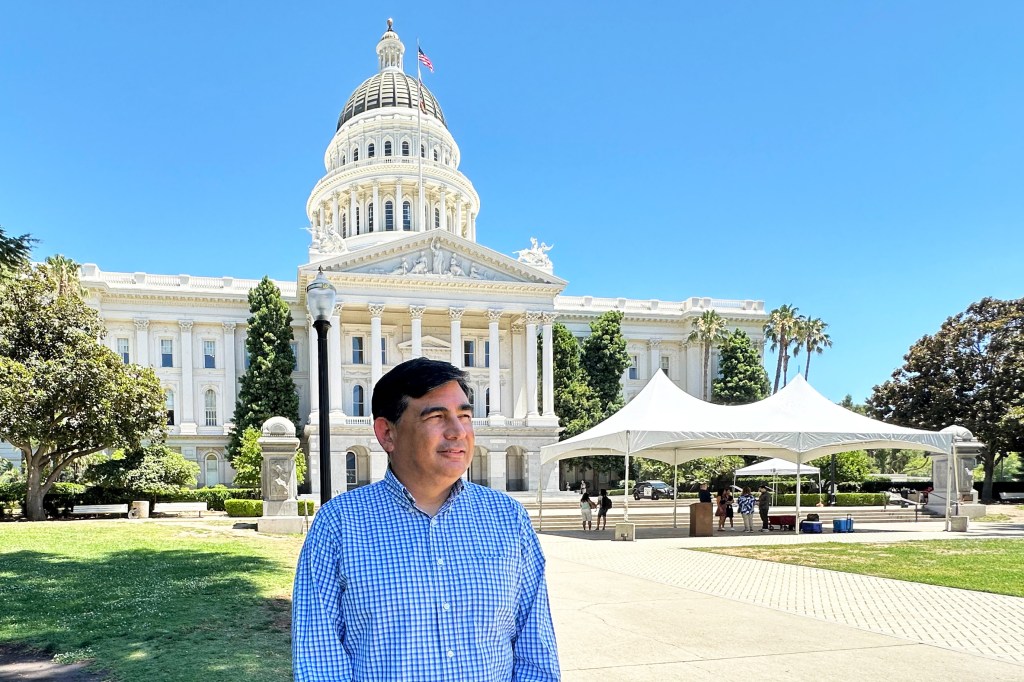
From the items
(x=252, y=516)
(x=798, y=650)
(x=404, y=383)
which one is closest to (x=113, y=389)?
(x=252, y=516)

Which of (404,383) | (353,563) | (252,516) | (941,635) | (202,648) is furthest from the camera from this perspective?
(252,516)

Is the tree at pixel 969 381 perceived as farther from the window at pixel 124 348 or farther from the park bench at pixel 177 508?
the window at pixel 124 348

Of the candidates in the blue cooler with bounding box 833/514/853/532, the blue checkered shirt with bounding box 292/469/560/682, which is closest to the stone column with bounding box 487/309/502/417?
the blue cooler with bounding box 833/514/853/532

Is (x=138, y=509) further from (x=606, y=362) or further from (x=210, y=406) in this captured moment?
(x=606, y=362)

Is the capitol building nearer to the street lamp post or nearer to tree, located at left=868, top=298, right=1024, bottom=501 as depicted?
tree, located at left=868, top=298, right=1024, bottom=501

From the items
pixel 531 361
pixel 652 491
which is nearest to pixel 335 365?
pixel 531 361

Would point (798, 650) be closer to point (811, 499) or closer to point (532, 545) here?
point (532, 545)

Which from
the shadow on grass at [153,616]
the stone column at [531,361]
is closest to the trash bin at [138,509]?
the shadow on grass at [153,616]

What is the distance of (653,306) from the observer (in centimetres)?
7512

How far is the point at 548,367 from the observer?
59375mm

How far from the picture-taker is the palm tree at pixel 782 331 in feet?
228

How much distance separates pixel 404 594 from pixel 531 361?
186 feet

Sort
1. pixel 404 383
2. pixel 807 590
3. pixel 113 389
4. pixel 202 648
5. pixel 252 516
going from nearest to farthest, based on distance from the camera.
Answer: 1. pixel 404 383
2. pixel 202 648
3. pixel 807 590
4. pixel 113 389
5. pixel 252 516

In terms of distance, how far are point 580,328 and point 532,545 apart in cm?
6827
